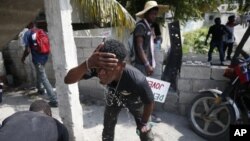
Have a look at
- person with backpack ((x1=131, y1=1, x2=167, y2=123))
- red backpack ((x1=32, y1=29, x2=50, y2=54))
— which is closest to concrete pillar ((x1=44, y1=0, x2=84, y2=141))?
person with backpack ((x1=131, y1=1, x2=167, y2=123))

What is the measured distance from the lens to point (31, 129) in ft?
6.63

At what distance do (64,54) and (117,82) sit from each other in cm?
76

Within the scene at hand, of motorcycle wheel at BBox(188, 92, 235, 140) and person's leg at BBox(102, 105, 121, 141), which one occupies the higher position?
person's leg at BBox(102, 105, 121, 141)

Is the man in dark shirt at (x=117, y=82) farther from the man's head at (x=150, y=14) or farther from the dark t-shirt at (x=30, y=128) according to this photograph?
the man's head at (x=150, y=14)

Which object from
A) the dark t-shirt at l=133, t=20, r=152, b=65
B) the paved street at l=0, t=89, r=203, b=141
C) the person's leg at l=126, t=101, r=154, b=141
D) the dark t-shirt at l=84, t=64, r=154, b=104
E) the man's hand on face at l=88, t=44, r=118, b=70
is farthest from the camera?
the paved street at l=0, t=89, r=203, b=141

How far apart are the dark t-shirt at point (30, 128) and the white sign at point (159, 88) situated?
2415 mm

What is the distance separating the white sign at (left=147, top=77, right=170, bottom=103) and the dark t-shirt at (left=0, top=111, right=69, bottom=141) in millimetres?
2415

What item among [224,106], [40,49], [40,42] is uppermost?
[40,42]

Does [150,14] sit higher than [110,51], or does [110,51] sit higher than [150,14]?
[150,14]

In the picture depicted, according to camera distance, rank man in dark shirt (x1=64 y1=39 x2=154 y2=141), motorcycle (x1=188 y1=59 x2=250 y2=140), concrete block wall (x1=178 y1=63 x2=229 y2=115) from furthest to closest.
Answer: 1. concrete block wall (x1=178 y1=63 x2=229 y2=115)
2. motorcycle (x1=188 y1=59 x2=250 y2=140)
3. man in dark shirt (x1=64 y1=39 x2=154 y2=141)

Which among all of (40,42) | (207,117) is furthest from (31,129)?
(40,42)

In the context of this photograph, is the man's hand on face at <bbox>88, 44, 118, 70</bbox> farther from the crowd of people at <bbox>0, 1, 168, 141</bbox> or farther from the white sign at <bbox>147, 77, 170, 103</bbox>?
the white sign at <bbox>147, 77, 170, 103</bbox>

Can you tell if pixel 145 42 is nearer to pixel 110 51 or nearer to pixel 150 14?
pixel 150 14

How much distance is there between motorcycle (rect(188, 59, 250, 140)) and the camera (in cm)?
403
